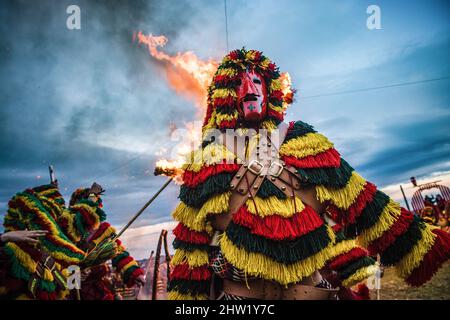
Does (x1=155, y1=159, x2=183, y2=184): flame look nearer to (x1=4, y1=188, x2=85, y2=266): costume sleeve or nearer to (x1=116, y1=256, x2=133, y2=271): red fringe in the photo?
(x1=4, y1=188, x2=85, y2=266): costume sleeve

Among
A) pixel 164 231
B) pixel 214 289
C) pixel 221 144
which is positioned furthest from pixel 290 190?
pixel 164 231

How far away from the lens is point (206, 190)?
196cm

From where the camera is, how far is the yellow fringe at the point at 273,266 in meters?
1.70

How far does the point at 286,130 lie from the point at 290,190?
1.67 feet

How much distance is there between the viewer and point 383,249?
187 cm

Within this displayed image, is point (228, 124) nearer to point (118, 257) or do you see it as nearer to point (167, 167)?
point (167, 167)

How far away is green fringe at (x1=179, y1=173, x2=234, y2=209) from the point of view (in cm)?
195

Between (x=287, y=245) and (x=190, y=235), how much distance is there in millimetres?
739

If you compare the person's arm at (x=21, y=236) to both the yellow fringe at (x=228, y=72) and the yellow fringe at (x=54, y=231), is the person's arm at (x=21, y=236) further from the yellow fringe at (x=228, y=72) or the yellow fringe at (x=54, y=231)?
the yellow fringe at (x=228, y=72)

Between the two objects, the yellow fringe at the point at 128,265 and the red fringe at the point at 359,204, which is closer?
the red fringe at the point at 359,204

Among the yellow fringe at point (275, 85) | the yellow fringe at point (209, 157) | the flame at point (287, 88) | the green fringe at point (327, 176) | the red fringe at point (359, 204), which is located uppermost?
the flame at point (287, 88)

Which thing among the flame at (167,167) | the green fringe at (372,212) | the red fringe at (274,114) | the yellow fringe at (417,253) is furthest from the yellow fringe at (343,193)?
the flame at (167,167)

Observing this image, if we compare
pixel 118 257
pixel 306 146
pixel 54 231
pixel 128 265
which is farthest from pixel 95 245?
pixel 306 146
